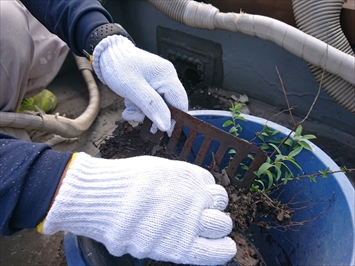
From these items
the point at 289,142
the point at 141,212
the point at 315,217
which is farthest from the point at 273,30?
the point at 141,212

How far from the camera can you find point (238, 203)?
0.88 m

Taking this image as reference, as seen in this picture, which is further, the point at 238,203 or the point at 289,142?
the point at 289,142

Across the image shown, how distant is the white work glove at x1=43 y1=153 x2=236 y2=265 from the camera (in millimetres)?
635

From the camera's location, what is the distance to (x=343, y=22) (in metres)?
1.32

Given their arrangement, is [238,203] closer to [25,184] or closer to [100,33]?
[25,184]

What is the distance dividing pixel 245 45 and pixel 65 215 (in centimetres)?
138

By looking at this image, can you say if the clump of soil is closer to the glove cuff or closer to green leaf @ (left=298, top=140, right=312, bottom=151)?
green leaf @ (left=298, top=140, right=312, bottom=151)

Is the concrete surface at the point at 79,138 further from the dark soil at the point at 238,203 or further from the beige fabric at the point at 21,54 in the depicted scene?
the beige fabric at the point at 21,54

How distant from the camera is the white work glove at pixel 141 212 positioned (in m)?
0.64

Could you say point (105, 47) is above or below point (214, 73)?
above

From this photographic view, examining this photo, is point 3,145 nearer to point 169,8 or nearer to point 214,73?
point 169,8

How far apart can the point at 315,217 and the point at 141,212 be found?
0.58 m

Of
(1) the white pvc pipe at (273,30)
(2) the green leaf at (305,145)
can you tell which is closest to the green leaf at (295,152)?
(2) the green leaf at (305,145)

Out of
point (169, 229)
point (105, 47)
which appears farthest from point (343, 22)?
point (169, 229)
